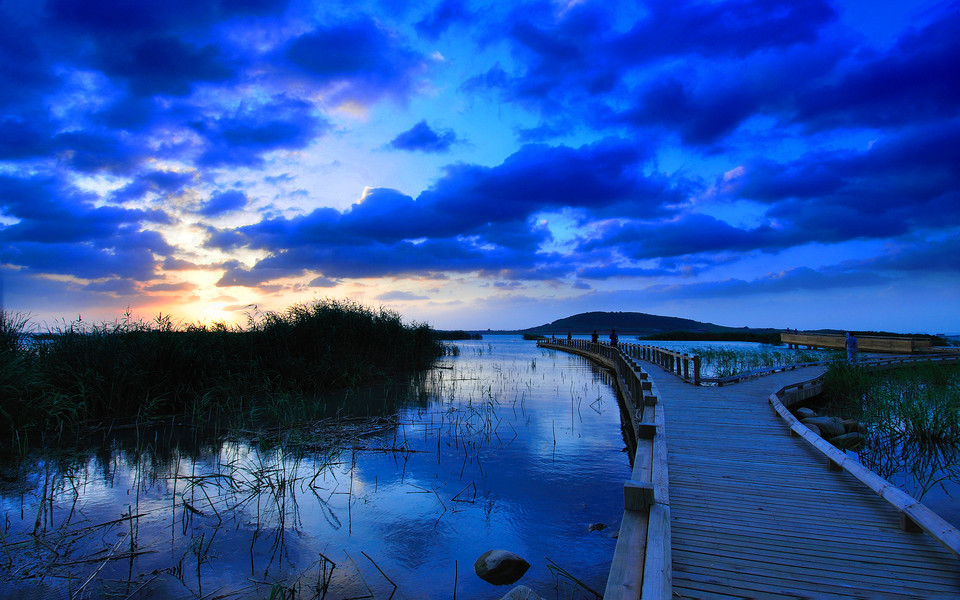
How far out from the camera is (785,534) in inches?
180

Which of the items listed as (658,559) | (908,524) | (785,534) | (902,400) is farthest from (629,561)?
(902,400)

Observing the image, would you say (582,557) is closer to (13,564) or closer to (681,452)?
(681,452)

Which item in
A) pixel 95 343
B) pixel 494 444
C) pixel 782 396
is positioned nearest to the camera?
pixel 494 444

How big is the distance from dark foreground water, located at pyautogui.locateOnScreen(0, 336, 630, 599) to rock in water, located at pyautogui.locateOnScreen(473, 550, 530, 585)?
99mm

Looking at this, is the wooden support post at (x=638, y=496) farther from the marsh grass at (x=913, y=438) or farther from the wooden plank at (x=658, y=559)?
the marsh grass at (x=913, y=438)

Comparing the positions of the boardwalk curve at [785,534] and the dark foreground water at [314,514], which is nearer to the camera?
the boardwalk curve at [785,534]

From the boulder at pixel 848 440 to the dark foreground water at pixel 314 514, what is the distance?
14.6ft

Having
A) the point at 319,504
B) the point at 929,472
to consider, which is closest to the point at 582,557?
the point at 319,504

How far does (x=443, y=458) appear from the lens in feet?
31.6

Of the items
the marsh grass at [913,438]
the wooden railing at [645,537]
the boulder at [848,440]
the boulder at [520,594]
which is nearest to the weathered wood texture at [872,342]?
the marsh grass at [913,438]

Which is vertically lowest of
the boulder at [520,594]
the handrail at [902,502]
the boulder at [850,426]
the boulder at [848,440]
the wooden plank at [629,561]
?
the boulder at [520,594]

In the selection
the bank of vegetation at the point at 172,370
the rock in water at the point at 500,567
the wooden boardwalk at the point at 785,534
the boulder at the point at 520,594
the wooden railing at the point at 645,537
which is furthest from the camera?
the bank of vegetation at the point at 172,370

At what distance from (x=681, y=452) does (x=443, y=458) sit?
4.45 m

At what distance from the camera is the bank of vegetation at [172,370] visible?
10.1 metres
